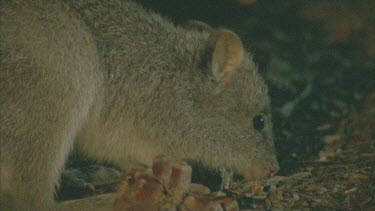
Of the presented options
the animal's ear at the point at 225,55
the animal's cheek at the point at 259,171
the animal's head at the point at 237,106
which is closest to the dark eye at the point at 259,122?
the animal's head at the point at 237,106

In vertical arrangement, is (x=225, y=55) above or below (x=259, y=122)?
above

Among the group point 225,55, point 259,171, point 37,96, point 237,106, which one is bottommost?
point 259,171

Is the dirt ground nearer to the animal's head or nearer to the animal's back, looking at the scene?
the animal's head

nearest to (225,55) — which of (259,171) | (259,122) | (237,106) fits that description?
(237,106)

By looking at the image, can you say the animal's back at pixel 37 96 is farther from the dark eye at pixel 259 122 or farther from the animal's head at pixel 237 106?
the dark eye at pixel 259 122

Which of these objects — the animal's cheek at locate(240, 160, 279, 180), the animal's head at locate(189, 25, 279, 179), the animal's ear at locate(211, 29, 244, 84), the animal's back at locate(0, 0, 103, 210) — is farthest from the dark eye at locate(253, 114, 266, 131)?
the animal's back at locate(0, 0, 103, 210)

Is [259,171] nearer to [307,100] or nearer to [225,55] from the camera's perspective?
[225,55]
